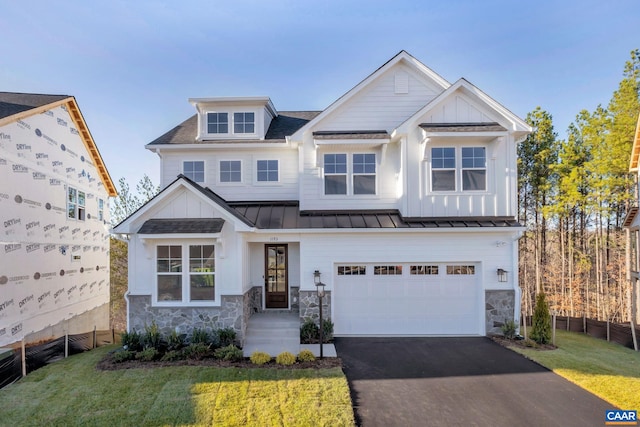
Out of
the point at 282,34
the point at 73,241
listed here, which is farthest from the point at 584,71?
the point at 73,241

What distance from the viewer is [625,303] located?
62.7 ft

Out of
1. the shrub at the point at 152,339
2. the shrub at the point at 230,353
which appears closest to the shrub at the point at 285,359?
the shrub at the point at 230,353

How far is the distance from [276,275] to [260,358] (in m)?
3.69

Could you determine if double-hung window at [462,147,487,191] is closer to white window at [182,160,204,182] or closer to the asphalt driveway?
the asphalt driveway

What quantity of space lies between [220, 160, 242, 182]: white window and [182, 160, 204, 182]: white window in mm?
727

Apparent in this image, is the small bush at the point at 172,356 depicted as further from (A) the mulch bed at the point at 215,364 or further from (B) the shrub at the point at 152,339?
(B) the shrub at the point at 152,339

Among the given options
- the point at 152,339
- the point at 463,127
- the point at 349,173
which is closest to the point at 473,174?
the point at 463,127

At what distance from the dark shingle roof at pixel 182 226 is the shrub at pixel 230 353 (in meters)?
2.94

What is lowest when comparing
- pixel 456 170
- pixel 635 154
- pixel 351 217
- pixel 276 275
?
pixel 276 275

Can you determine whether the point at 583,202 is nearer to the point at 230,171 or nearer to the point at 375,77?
the point at 375,77

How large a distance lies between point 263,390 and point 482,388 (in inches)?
173

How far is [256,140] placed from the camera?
38.6 ft

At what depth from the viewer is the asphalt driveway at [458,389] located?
215 inches

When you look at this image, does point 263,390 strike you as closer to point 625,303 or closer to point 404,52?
point 404,52
